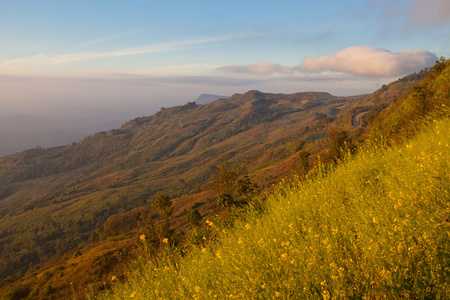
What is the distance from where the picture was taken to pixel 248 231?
5.60m

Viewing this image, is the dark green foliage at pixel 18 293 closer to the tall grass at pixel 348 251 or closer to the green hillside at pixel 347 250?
the tall grass at pixel 348 251

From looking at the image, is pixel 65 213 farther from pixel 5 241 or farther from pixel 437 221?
pixel 437 221

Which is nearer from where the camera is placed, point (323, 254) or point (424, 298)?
point (424, 298)

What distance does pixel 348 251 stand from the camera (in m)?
3.79

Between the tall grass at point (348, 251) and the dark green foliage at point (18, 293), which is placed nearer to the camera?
the tall grass at point (348, 251)

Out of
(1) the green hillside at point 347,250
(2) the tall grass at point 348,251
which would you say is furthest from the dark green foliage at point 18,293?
(1) the green hillside at point 347,250

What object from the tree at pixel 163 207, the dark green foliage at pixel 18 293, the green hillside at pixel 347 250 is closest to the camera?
the green hillside at pixel 347 250

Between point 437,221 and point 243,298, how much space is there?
2.93 m

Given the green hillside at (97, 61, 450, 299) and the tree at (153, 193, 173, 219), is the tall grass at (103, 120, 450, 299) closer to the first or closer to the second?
the green hillside at (97, 61, 450, 299)

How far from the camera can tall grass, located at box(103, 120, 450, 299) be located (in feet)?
9.80

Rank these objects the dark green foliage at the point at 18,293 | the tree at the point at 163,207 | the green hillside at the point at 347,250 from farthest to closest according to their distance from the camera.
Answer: the dark green foliage at the point at 18,293 → the tree at the point at 163,207 → the green hillside at the point at 347,250

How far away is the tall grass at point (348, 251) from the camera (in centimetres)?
299

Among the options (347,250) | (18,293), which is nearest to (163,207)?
(347,250)

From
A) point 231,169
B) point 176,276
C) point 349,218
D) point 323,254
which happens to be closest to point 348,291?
point 323,254
